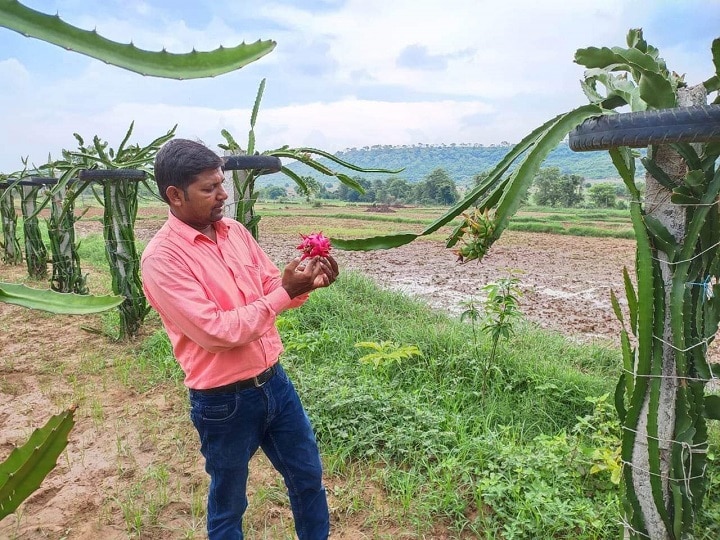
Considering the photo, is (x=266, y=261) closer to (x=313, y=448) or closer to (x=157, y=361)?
(x=313, y=448)

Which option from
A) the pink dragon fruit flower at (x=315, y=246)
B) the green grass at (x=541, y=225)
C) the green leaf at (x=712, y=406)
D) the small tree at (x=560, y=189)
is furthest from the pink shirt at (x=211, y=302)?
the small tree at (x=560, y=189)

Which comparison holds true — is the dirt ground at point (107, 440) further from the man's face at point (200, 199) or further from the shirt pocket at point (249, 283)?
the man's face at point (200, 199)

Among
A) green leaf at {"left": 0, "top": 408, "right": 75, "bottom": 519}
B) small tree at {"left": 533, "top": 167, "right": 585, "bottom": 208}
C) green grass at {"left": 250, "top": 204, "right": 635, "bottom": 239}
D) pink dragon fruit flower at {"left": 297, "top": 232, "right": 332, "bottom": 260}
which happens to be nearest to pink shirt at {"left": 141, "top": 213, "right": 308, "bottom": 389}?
pink dragon fruit flower at {"left": 297, "top": 232, "right": 332, "bottom": 260}

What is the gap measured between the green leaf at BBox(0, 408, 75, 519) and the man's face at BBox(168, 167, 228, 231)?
92cm

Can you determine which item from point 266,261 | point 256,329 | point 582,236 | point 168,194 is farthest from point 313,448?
point 582,236

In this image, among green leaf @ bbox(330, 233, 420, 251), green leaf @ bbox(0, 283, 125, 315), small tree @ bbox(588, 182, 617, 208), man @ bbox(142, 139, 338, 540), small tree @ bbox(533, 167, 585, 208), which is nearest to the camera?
green leaf @ bbox(0, 283, 125, 315)

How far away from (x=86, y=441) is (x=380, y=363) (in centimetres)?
174

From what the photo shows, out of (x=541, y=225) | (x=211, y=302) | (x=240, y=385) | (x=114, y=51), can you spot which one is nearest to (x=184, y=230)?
(x=211, y=302)

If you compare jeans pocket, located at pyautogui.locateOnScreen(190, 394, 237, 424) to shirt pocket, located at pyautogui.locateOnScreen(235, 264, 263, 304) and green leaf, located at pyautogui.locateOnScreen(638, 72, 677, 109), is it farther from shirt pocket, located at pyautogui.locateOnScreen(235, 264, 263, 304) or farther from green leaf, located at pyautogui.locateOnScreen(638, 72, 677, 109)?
green leaf, located at pyautogui.locateOnScreen(638, 72, 677, 109)

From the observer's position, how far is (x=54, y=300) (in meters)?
1.01

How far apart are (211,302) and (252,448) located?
54 centimetres

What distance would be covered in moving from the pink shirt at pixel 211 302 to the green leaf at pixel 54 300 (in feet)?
1.62

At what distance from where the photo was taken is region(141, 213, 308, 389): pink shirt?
5.04ft

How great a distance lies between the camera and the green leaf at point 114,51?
754mm
